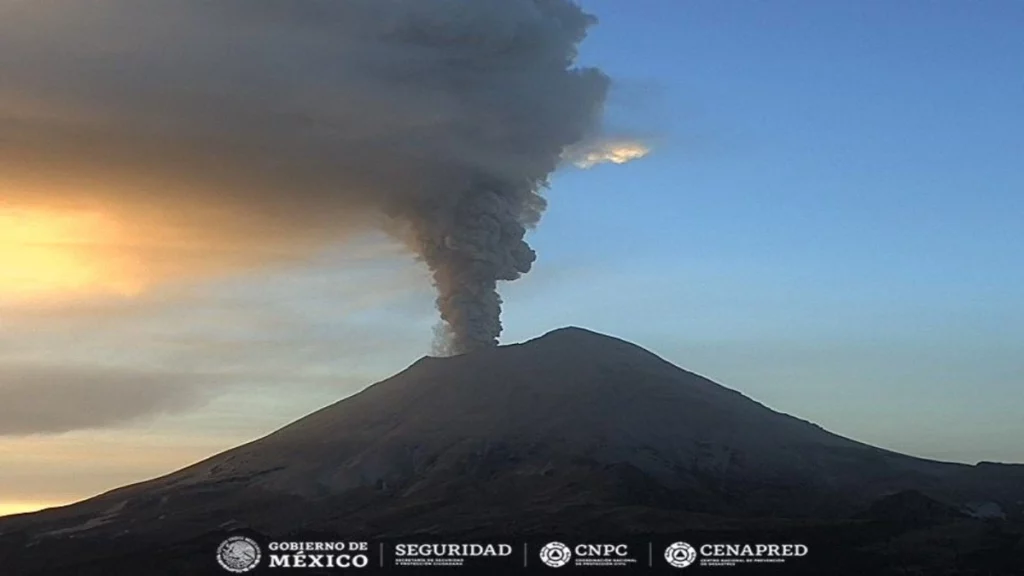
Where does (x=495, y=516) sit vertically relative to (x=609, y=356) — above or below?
below

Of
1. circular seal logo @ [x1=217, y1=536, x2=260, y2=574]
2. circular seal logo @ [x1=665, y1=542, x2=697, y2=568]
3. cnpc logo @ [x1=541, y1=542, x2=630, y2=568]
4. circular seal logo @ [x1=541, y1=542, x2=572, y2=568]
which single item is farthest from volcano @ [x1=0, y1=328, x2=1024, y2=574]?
circular seal logo @ [x1=541, y1=542, x2=572, y2=568]

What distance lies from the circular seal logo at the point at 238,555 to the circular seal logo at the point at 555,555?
2012 cm

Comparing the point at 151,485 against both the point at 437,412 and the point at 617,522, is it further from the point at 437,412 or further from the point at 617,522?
the point at 617,522

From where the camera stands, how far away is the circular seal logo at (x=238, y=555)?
103 meters

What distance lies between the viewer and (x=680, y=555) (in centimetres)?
10650

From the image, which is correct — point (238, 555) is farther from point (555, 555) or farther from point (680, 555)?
point (680, 555)

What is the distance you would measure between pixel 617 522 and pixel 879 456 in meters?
47.0

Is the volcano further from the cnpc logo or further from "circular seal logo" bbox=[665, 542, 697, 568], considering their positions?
"circular seal logo" bbox=[665, 542, 697, 568]

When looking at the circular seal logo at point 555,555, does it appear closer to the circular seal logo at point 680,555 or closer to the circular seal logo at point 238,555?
the circular seal logo at point 680,555

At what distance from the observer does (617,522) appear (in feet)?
409

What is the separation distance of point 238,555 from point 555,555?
897 inches

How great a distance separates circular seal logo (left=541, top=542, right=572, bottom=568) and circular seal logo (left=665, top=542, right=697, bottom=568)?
23.1 feet

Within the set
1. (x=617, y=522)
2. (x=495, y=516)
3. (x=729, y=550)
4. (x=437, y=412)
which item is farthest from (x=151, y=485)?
(x=729, y=550)

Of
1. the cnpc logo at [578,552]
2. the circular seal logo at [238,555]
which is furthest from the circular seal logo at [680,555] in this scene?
the circular seal logo at [238,555]
